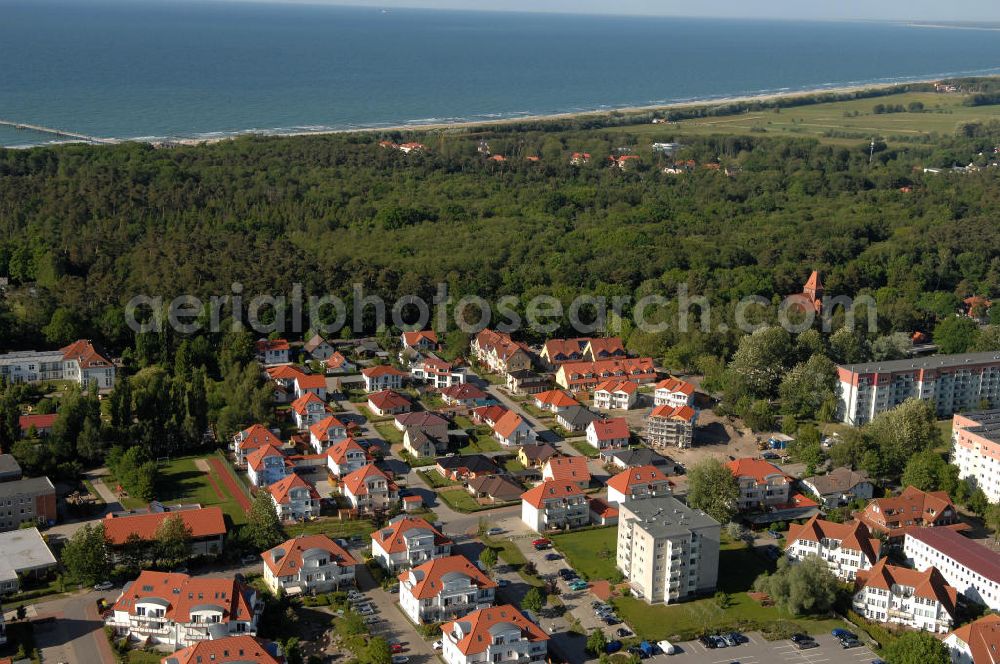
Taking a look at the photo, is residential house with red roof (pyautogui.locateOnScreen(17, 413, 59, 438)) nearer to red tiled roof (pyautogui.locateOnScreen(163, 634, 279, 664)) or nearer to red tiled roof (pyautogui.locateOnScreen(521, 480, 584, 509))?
red tiled roof (pyautogui.locateOnScreen(163, 634, 279, 664))

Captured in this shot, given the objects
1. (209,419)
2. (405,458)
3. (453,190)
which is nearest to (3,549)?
(209,419)

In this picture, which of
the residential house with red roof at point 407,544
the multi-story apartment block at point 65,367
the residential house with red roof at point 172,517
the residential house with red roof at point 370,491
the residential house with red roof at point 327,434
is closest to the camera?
the residential house with red roof at point 172,517

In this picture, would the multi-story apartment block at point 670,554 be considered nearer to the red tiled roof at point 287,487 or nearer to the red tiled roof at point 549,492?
the red tiled roof at point 549,492

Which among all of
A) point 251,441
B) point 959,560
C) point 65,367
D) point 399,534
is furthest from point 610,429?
point 65,367

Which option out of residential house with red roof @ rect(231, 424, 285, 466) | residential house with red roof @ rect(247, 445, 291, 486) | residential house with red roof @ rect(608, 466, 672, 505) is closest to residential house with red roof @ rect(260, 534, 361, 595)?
residential house with red roof @ rect(247, 445, 291, 486)

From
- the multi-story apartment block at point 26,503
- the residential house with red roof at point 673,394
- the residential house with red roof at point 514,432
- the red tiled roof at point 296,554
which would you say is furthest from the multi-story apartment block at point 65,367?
the residential house with red roof at point 673,394

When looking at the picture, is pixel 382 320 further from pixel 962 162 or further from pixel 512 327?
pixel 962 162

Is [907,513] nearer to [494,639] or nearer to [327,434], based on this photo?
[494,639]
